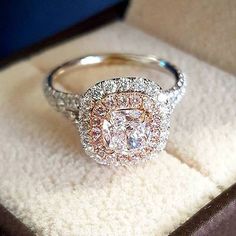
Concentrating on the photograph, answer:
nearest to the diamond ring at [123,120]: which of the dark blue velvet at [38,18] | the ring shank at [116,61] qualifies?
the ring shank at [116,61]

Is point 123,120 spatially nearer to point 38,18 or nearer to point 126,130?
point 126,130

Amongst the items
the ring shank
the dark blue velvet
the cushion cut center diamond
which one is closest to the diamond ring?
the cushion cut center diamond

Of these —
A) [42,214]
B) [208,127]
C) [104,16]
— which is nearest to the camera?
[42,214]

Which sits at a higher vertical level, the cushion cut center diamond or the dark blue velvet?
the cushion cut center diamond

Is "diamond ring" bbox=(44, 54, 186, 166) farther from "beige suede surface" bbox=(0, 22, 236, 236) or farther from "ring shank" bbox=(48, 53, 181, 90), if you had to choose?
"ring shank" bbox=(48, 53, 181, 90)

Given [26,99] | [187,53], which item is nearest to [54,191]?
[26,99]

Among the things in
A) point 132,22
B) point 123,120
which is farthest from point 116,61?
point 123,120

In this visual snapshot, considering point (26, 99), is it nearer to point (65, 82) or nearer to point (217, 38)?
point (65, 82)
